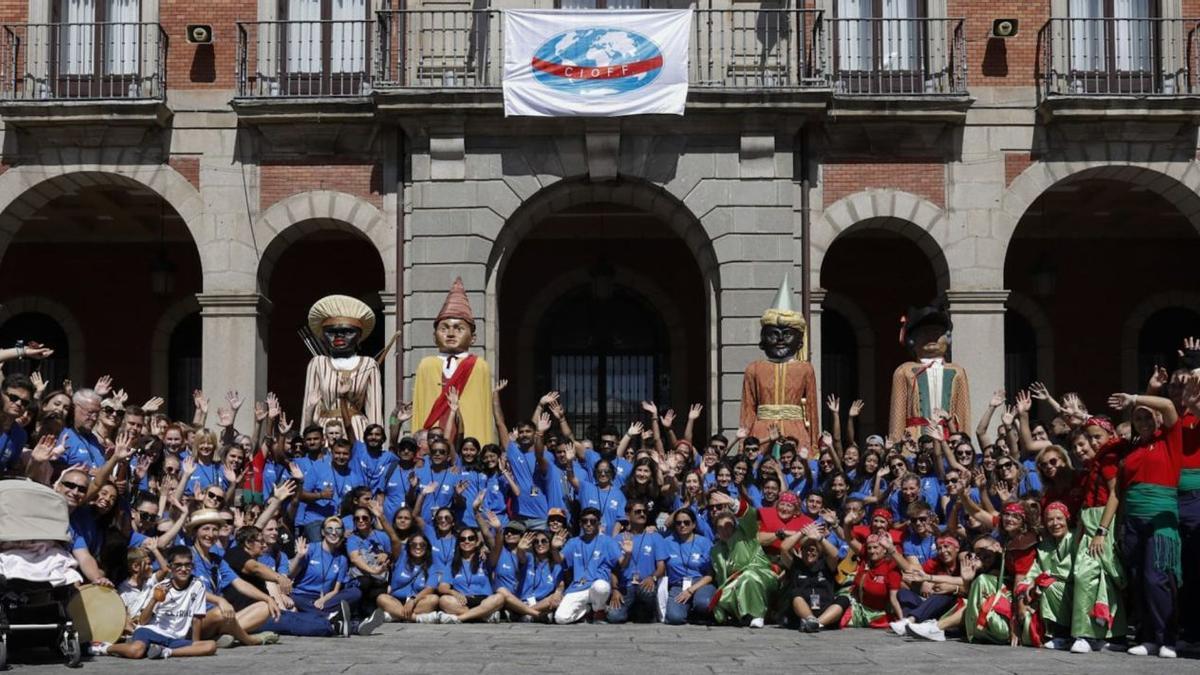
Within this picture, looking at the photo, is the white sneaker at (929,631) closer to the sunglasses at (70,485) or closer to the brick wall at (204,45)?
the sunglasses at (70,485)

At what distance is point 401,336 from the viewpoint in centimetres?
2036

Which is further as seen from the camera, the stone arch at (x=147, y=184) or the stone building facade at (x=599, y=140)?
the stone arch at (x=147, y=184)

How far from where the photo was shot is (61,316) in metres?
25.6

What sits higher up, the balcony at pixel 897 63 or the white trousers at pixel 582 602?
the balcony at pixel 897 63

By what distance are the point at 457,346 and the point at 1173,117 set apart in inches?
355

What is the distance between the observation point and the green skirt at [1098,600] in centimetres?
1165

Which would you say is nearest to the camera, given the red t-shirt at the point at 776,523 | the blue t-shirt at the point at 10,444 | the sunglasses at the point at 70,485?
the blue t-shirt at the point at 10,444

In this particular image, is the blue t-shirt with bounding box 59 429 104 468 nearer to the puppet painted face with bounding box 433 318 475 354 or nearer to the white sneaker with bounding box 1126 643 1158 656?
the puppet painted face with bounding box 433 318 475 354

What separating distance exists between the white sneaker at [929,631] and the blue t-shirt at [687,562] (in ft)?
7.19

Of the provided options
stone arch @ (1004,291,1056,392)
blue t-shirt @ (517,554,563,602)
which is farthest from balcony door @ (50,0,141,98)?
stone arch @ (1004,291,1056,392)

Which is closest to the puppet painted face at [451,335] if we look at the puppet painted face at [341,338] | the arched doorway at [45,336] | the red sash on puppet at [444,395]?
the red sash on puppet at [444,395]

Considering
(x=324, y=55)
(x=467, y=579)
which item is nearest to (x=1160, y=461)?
(x=467, y=579)

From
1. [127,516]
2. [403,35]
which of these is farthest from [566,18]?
[127,516]

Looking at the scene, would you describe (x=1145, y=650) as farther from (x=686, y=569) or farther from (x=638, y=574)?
(x=638, y=574)
